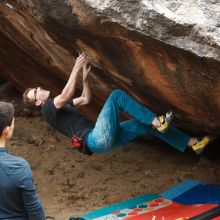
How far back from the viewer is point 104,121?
4070mm

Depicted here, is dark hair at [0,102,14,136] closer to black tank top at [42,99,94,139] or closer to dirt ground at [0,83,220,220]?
black tank top at [42,99,94,139]

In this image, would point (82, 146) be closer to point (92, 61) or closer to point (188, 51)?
point (92, 61)

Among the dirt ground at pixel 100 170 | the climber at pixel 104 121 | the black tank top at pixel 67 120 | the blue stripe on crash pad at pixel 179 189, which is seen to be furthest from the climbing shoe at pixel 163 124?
the dirt ground at pixel 100 170

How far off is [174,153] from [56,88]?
6.10ft

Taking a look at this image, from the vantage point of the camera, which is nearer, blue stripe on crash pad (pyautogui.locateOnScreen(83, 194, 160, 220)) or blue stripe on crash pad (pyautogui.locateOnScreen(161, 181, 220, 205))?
blue stripe on crash pad (pyautogui.locateOnScreen(83, 194, 160, 220))

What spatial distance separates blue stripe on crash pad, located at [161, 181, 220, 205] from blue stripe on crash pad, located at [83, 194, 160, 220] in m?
0.19

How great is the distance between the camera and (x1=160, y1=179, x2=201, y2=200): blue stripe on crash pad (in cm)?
514

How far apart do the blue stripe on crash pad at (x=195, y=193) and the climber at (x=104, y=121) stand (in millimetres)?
847

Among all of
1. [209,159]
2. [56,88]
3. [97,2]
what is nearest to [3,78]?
[56,88]

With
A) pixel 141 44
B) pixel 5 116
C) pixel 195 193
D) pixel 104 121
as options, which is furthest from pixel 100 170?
pixel 5 116

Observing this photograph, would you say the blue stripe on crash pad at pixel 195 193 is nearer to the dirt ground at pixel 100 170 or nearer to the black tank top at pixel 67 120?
the dirt ground at pixel 100 170

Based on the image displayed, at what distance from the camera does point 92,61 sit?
14.2 feet

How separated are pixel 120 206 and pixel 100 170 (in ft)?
4.83

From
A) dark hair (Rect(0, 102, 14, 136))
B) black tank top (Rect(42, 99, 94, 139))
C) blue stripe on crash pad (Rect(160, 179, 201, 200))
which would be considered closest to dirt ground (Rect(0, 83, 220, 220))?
blue stripe on crash pad (Rect(160, 179, 201, 200))
